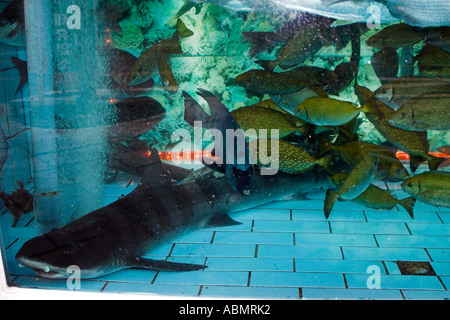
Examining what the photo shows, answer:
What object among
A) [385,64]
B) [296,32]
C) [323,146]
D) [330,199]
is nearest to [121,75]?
[296,32]

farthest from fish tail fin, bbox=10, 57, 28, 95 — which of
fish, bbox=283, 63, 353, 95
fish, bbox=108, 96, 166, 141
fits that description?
fish, bbox=283, 63, 353, 95

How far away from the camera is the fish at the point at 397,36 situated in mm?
2160

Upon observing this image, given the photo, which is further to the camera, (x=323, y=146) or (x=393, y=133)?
(x=323, y=146)

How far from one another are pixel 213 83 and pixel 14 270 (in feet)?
5.69

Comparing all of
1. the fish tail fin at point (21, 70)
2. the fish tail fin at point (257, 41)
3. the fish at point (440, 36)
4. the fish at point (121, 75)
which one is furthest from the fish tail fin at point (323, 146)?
the fish tail fin at point (21, 70)

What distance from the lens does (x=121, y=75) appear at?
2428mm

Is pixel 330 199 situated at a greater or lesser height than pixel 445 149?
lesser

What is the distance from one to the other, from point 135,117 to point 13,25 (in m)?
0.97

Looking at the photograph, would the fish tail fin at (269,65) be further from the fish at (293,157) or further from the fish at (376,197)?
the fish at (376,197)

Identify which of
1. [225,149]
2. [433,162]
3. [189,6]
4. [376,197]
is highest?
[189,6]

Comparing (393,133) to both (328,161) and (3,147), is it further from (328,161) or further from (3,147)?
(3,147)

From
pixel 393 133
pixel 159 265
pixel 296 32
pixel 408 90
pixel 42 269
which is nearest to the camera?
pixel 42 269

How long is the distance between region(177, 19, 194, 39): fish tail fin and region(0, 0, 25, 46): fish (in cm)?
102

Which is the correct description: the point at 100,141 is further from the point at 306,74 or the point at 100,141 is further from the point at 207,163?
the point at 306,74
